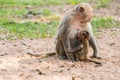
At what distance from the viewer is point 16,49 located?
11086mm

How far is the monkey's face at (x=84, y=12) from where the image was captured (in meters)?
9.55

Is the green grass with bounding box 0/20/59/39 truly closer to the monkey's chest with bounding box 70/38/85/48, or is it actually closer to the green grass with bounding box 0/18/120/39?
the green grass with bounding box 0/18/120/39

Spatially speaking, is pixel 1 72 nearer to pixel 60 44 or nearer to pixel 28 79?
pixel 28 79

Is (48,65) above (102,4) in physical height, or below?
below

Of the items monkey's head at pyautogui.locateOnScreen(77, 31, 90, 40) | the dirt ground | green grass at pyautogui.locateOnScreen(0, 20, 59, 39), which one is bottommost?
the dirt ground

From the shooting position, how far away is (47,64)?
9.45 meters

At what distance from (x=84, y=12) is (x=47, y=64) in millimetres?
1252

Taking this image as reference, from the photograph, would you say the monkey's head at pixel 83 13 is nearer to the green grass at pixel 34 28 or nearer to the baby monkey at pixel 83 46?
the baby monkey at pixel 83 46

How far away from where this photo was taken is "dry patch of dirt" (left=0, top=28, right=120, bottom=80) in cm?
853

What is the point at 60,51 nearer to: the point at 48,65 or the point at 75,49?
the point at 75,49

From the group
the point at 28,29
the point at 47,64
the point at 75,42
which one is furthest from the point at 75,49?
the point at 28,29

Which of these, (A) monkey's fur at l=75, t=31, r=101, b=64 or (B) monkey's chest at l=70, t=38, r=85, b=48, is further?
(B) monkey's chest at l=70, t=38, r=85, b=48

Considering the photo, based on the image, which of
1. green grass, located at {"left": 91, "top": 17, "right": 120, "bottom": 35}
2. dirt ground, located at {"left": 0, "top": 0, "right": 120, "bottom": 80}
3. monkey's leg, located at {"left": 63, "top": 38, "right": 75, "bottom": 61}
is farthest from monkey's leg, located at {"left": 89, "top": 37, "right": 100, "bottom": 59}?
green grass, located at {"left": 91, "top": 17, "right": 120, "bottom": 35}

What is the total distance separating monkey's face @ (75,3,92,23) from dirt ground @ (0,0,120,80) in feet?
2.85
